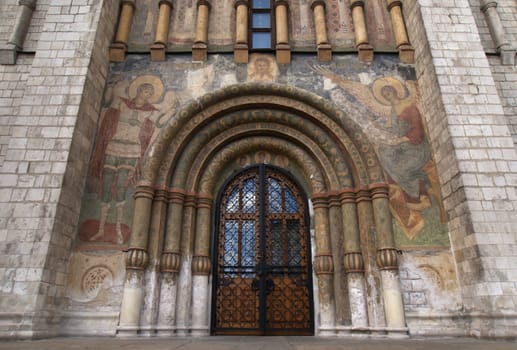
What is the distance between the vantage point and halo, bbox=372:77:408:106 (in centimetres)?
820

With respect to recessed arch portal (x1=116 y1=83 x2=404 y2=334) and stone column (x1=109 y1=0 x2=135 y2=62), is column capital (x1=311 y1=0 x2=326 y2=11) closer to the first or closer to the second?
recessed arch portal (x1=116 y1=83 x2=404 y2=334)

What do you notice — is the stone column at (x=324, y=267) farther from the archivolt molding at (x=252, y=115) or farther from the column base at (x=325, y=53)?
the column base at (x=325, y=53)

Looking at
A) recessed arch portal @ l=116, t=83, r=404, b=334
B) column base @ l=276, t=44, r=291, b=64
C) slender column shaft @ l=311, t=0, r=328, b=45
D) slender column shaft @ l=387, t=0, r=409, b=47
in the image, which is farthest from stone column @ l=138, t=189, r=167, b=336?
slender column shaft @ l=387, t=0, r=409, b=47

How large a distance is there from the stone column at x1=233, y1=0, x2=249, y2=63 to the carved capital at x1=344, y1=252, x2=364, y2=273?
16.3 feet

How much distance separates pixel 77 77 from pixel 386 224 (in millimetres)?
6812

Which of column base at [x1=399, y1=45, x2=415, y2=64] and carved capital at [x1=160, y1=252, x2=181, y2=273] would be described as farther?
column base at [x1=399, y1=45, x2=415, y2=64]

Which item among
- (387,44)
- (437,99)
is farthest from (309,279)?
(387,44)

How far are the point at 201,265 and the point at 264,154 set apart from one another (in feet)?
9.51

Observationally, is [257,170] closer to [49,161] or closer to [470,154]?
[49,161]

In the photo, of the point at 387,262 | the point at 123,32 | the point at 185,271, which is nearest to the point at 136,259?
the point at 185,271

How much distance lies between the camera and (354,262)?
698cm

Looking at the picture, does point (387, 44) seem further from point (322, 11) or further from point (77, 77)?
point (77, 77)

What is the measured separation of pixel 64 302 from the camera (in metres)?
6.54

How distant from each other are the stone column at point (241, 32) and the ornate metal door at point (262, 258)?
2660 mm
